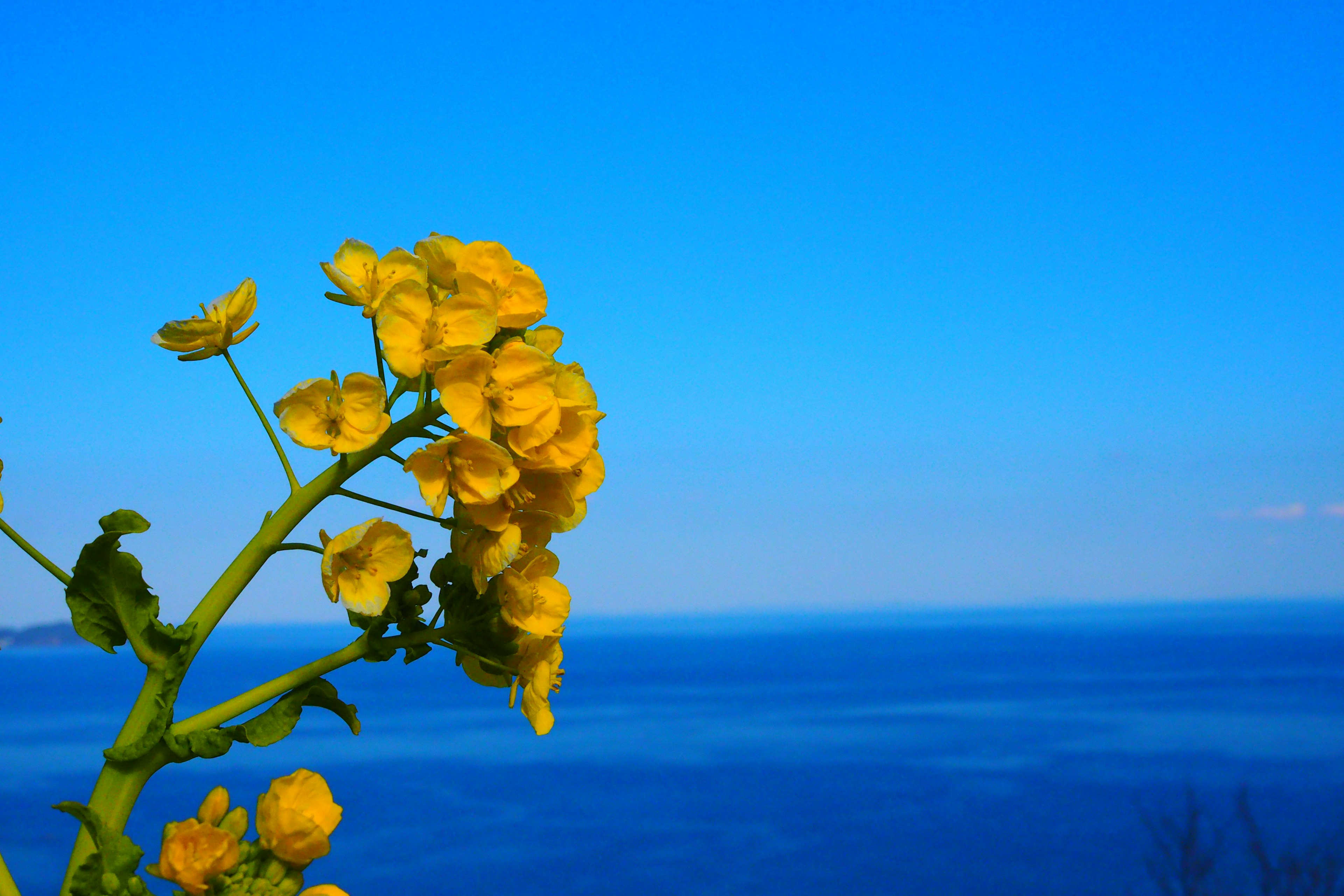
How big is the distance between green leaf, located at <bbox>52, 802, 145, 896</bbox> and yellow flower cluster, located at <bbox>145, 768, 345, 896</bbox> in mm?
41

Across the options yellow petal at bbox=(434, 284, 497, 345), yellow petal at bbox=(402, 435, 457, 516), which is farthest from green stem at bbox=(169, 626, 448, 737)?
yellow petal at bbox=(434, 284, 497, 345)

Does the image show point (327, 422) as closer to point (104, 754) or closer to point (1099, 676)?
point (104, 754)

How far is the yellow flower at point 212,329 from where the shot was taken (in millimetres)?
1826

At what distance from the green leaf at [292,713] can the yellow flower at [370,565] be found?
0.17 meters

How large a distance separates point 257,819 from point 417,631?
38 centimetres

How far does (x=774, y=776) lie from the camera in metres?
40.5

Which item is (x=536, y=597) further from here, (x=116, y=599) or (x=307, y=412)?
(x=116, y=599)

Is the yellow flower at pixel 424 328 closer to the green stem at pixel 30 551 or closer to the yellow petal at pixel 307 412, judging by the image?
the yellow petal at pixel 307 412

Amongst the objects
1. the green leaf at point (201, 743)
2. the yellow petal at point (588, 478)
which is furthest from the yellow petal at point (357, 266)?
the green leaf at point (201, 743)

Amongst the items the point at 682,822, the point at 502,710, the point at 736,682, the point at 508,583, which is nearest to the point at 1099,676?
the point at 736,682

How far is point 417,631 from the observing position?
5.90 feet

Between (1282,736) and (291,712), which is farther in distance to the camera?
(1282,736)

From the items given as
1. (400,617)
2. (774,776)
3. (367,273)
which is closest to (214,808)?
(400,617)

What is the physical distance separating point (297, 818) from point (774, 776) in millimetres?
40685
